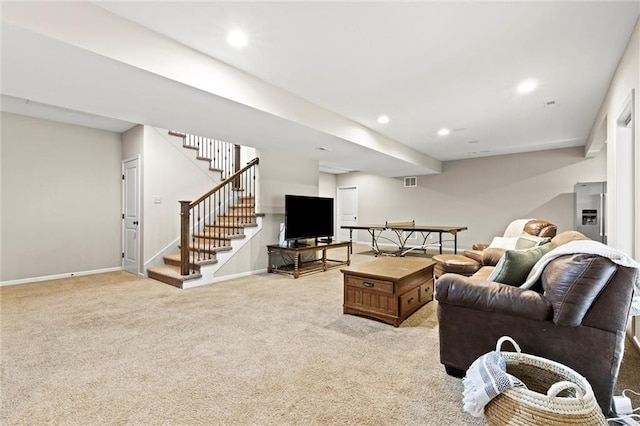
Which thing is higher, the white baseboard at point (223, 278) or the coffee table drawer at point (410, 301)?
the coffee table drawer at point (410, 301)

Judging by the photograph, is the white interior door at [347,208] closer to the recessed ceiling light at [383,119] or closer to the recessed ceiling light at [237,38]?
the recessed ceiling light at [383,119]

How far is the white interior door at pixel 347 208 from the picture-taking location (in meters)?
10.3

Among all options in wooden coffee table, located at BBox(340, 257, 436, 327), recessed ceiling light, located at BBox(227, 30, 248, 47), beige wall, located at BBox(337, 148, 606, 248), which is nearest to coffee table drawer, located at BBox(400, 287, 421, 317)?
wooden coffee table, located at BBox(340, 257, 436, 327)

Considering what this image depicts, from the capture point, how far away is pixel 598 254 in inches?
58.9

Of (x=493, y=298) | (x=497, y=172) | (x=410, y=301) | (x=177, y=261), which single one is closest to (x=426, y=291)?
(x=410, y=301)

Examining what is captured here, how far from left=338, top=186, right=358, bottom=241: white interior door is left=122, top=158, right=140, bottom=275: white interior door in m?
6.47

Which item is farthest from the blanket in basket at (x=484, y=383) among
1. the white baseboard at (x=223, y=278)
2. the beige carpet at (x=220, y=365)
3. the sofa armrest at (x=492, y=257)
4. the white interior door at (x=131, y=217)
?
the white interior door at (x=131, y=217)

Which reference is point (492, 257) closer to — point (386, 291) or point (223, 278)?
point (386, 291)

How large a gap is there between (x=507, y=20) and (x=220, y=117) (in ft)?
9.53

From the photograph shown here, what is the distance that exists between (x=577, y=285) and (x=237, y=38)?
2861 millimetres

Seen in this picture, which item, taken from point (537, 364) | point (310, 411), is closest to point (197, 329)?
point (310, 411)

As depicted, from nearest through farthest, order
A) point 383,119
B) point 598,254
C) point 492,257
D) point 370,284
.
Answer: point 598,254 < point 370,284 < point 492,257 < point 383,119

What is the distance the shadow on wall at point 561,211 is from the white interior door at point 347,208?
16.8 feet

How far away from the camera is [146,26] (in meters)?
2.33
